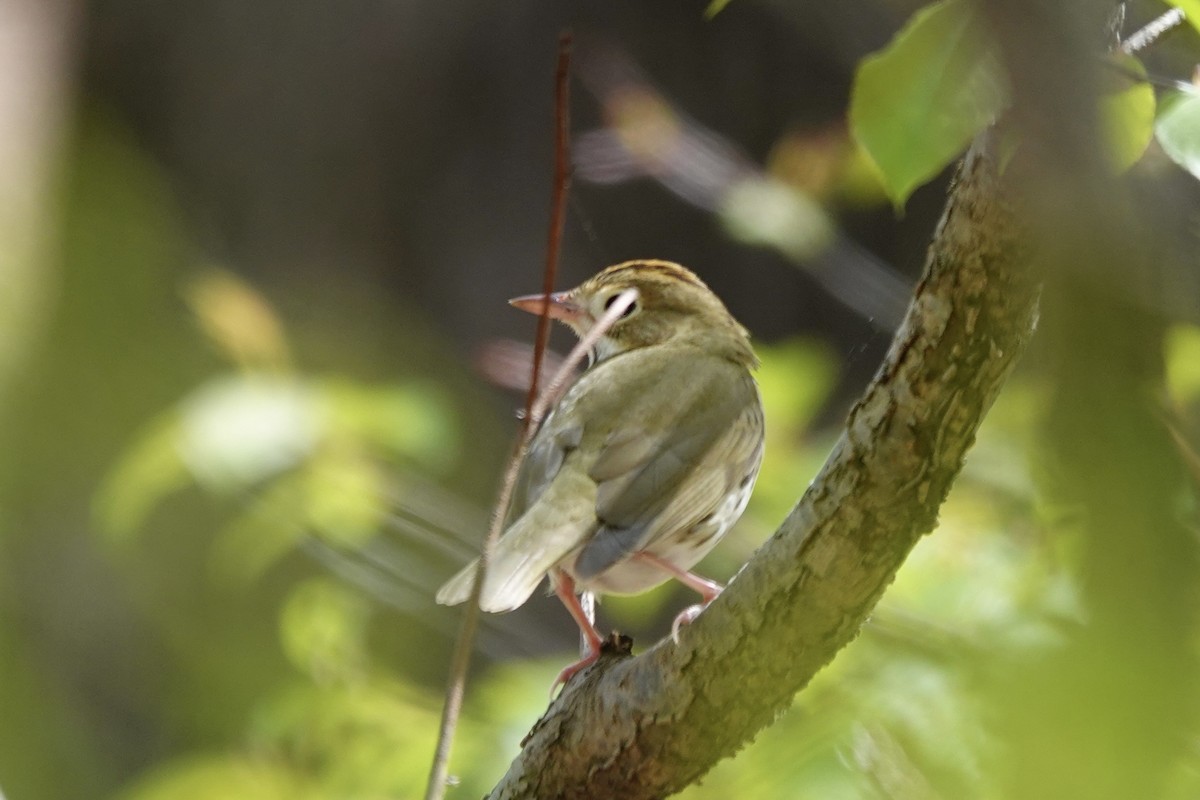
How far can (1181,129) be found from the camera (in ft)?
2.13

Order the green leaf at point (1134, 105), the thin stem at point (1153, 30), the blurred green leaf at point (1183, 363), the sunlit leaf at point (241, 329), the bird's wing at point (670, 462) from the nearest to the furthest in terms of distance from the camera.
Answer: the blurred green leaf at point (1183, 363), the green leaf at point (1134, 105), the thin stem at point (1153, 30), the bird's wing at point (670, 462), the sunlit leaf at point (241, 329)

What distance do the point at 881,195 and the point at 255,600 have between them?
2026mm

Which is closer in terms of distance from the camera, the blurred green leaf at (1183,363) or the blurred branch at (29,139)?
the blurred green leaf at (1183,363)

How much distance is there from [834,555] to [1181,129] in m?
0.38

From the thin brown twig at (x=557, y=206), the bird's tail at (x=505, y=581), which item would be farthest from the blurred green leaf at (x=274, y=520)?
the thin brown twig at (x=557, y=206)

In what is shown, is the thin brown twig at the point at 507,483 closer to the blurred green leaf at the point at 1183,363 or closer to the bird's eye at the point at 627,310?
the blurred green leaf at the point at 1183,363

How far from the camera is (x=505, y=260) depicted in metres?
3.35

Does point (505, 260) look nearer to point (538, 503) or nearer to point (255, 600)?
point (255, 600)

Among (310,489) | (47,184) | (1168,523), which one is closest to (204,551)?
(47,184)

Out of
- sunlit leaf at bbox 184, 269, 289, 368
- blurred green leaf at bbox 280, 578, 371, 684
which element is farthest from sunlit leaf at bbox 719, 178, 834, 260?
blurred green leaf at bbox 280, 578, 371, 684

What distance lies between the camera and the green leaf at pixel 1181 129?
61 centimetres

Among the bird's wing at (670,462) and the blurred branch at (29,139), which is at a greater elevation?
the bird's wing at (670,462)

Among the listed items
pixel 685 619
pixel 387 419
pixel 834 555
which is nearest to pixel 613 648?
pixel 685 619

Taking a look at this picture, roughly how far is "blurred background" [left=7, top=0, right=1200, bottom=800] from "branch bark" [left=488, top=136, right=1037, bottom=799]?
0.36 m
